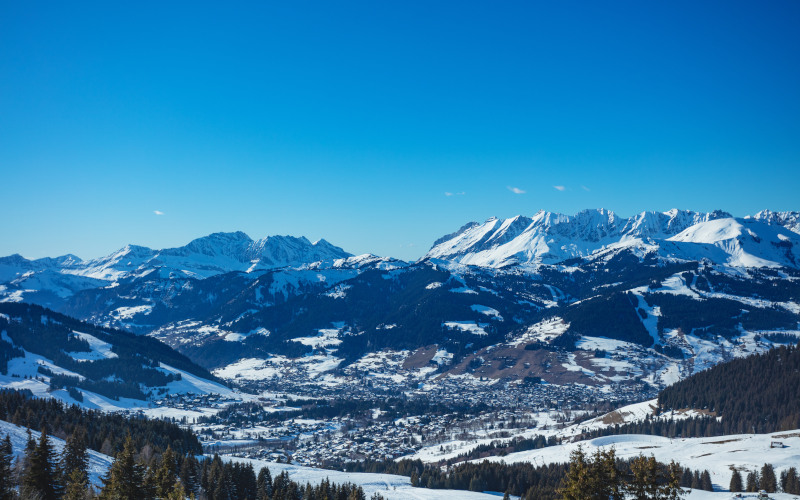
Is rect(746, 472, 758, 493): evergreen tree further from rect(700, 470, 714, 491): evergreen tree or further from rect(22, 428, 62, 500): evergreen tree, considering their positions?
rect(22, 428, 62, 500): evergreen tree

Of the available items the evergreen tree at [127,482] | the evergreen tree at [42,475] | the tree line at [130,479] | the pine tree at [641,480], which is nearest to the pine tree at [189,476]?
the tree line at [130,479]

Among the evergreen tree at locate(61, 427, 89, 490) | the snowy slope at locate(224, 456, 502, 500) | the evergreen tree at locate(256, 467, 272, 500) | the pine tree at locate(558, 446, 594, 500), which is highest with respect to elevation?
the pine tree at locate(558, 446, 594, 500)

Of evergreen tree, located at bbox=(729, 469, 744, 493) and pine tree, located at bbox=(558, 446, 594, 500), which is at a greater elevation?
pine tree, located at bbox=(558, 446, 594, 500)

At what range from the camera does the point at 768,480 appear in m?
117

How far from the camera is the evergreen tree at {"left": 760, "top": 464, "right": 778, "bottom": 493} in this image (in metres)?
115

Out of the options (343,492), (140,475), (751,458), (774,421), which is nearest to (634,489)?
(140,475)

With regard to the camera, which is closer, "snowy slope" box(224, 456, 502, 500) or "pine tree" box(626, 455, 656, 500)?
"pine tree" box(626, 455, 656, 500)

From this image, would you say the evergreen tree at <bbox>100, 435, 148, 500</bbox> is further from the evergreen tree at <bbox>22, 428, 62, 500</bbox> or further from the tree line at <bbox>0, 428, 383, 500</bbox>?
the evergreen tree at <bbox>22, 428, 62, 500</bbox>

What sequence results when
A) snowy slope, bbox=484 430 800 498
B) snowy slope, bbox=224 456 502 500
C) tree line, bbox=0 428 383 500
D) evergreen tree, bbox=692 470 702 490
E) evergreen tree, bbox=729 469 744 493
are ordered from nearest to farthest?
tree line, bbox=0 428 383 500
snowy slope, bbox=224 456 502 500
evergreen tree, bbox=729 469 744 493
evergreen tree, bbox=692 470 702 490
snowy slope, bbox=484 430 800 498

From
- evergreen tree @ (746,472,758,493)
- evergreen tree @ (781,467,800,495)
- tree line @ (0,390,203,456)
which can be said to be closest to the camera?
tree line @ (0,390,203,456)

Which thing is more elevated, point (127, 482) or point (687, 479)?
point (127, 482)

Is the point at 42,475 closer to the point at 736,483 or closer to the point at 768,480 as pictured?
the point at 736,483

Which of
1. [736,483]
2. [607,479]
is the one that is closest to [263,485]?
[607,479]

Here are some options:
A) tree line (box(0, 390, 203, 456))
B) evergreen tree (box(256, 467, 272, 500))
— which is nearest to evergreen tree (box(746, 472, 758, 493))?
evergreen tree (box(256, 467, 272, 500))
